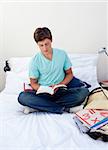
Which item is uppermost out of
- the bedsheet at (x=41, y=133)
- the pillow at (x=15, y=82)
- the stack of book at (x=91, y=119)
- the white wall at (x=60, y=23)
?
the white wall at (x=60, y=23)

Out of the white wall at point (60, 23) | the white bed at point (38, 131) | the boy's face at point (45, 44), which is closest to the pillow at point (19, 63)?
the white wall at point (60, 23)

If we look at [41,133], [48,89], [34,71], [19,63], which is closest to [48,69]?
[34,71]

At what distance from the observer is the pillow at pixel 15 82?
2.01 metres

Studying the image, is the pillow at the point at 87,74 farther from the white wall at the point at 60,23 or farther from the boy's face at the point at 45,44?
the boy's face at the point at 45,44

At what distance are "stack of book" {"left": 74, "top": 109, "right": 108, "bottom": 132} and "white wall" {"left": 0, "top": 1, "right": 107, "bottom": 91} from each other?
42.3 inches

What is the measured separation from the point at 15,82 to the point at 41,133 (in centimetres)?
93

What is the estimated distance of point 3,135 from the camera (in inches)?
46.9

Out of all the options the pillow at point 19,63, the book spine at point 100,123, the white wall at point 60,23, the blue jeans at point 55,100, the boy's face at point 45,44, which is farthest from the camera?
the white wall at point 60,23

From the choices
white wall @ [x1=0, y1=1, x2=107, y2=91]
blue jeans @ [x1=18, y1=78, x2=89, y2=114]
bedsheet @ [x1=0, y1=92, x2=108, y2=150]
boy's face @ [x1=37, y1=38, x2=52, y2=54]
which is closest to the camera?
bedsheet @ [x1=0, y1=92, x2=108, y2=150]

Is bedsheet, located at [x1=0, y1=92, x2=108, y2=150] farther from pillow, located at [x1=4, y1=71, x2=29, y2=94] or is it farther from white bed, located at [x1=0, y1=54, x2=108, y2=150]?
pillow, located at [x1=4, y1=71, x2=29, y2=94]

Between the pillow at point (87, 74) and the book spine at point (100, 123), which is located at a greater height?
the pillow at point (87, 74)

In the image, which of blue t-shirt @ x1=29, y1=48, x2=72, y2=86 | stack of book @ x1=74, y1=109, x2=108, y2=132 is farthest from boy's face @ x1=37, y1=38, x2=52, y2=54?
stack of book @ x1=74, y1=109, x2=108, y2=132

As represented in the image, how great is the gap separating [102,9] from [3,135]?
5.20ft

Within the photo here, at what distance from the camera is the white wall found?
2.29 meters
